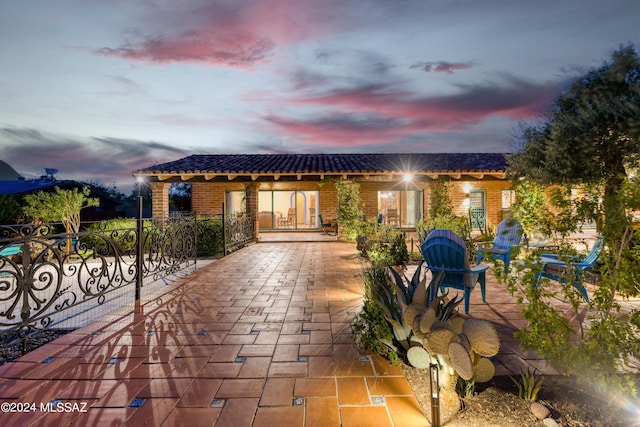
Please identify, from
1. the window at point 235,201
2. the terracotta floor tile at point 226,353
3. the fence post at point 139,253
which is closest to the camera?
the terracotta floor tile at point 226,353

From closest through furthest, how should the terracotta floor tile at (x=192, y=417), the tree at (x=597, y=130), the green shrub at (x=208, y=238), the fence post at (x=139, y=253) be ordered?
the terracotta floor tile at (x=192, y=417), the fence post at (x=139, y=253), the tree at (x=597, y=130), the green shrub at (x=208, y=238)

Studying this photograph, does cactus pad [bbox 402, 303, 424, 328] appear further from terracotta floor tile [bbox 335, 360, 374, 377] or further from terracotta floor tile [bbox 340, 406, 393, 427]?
terracotta floor tile [bbox 335, 360, 374, 377]

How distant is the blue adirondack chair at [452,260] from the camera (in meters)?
3.62

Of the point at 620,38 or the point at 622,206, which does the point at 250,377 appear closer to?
the point at 622,206

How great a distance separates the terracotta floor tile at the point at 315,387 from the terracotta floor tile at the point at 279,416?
6.7 inches

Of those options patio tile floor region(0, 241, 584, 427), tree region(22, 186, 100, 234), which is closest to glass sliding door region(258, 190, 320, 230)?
tree region(22, 186, 100, 234)

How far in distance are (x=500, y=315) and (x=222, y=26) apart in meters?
8.39

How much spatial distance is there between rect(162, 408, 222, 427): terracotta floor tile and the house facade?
777 cm

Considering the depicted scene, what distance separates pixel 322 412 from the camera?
183 cm

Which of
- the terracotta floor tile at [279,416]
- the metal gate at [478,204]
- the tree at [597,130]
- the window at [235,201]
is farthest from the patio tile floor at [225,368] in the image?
the window at [235,201]

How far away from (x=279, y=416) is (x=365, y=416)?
51cm

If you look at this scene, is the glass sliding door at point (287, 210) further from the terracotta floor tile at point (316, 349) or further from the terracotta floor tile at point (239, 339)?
the terracotta floor tile at point (316, 349)

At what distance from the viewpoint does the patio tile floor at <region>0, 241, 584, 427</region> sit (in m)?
1.82

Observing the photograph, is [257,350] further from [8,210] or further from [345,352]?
[8,210]
